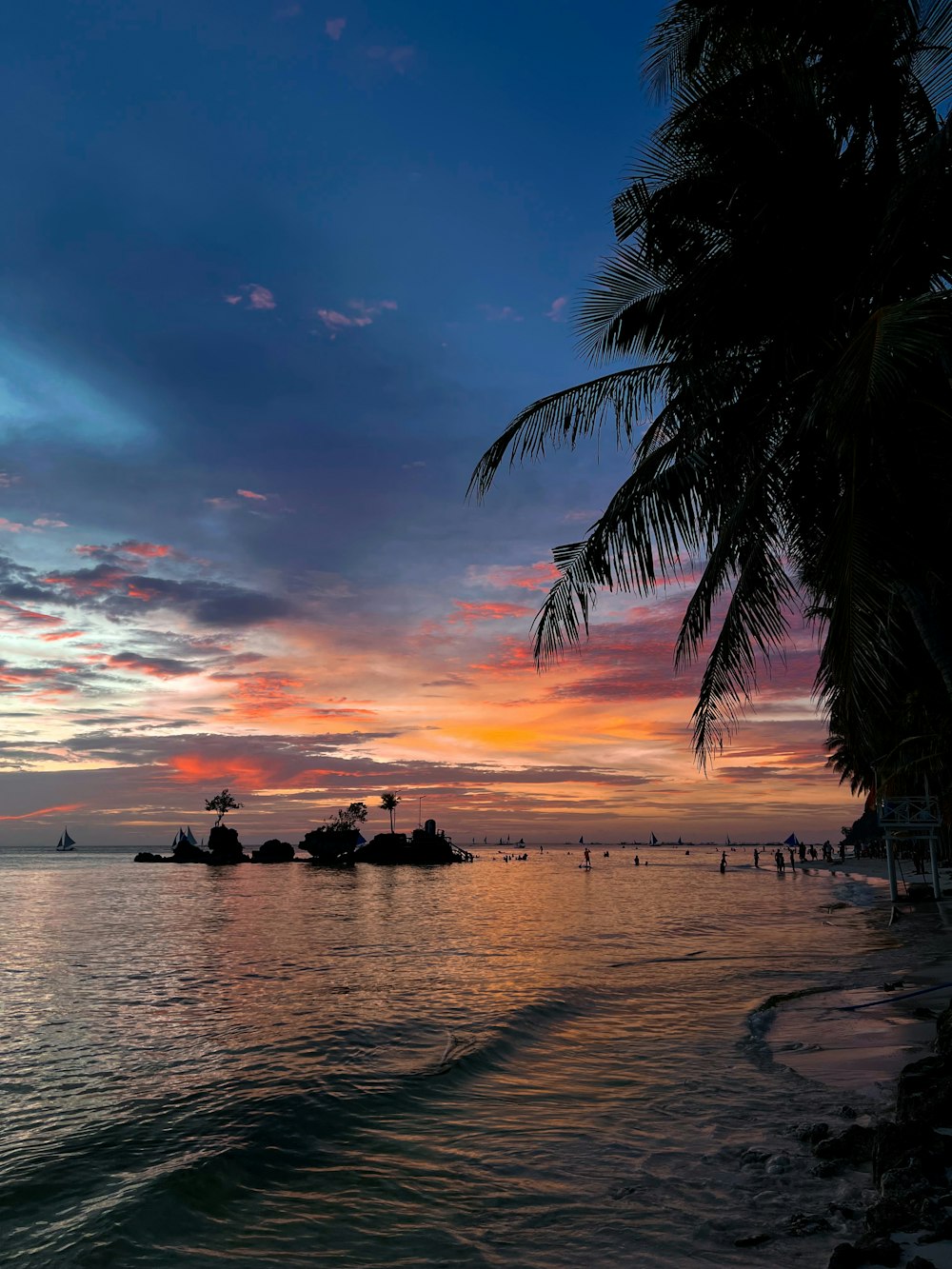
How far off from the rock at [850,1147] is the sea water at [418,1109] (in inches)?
11.2

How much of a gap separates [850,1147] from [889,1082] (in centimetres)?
274

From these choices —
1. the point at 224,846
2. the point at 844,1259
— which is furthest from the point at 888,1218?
the point at 224,846

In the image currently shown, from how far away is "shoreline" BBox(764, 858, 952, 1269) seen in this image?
4.94 meters

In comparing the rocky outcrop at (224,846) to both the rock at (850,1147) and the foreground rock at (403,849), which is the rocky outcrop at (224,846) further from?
the rock at (850,1147)

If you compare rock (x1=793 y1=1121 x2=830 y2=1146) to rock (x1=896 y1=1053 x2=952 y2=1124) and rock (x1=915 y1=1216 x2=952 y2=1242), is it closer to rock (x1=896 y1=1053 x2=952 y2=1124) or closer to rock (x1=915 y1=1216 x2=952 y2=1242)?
rock (x1=896 y1=1053 x2=952 y2=1124)

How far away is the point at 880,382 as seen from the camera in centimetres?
650

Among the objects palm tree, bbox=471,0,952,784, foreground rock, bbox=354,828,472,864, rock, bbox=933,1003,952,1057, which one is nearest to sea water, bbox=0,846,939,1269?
rock, bbox=933,1003,952,1057

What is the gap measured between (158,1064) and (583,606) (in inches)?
418

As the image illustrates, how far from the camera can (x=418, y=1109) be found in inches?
405

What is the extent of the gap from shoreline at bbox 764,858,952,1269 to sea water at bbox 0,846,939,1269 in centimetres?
36

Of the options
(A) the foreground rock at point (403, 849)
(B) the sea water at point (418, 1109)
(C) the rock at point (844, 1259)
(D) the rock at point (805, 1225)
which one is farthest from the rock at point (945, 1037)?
(A) the foreground rock at point (403, 849)

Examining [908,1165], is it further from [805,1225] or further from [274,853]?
[274,853]

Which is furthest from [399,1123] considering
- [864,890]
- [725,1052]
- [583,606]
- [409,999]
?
[864,890]

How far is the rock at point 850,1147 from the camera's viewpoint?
22.4 ft
